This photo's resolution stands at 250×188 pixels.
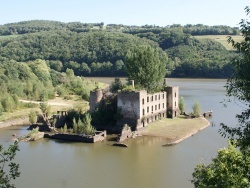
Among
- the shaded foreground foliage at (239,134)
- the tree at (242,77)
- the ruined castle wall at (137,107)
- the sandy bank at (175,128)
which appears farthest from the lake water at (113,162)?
the tree at (242,77)

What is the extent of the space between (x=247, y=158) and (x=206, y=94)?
71337 millimetres

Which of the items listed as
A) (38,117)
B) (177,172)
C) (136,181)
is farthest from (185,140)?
(38,117)

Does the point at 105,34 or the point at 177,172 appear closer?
the point at 177,172

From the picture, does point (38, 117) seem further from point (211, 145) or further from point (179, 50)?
point (179, 50)

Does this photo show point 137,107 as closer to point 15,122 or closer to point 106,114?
point 106,114

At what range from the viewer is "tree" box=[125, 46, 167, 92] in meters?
55.0

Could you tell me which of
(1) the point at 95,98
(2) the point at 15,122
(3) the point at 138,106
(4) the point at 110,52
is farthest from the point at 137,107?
(4) the point at 110,52

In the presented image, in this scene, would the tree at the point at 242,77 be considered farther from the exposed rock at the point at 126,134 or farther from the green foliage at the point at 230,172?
the exposed rock at the point at 126,134

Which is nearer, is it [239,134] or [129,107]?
[239,134]

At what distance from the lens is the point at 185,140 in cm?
4466

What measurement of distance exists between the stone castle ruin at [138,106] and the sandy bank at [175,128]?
3.73ft

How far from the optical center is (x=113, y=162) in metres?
36.9

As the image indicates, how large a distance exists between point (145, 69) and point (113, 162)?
70.1ft

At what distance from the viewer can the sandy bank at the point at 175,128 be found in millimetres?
45875
